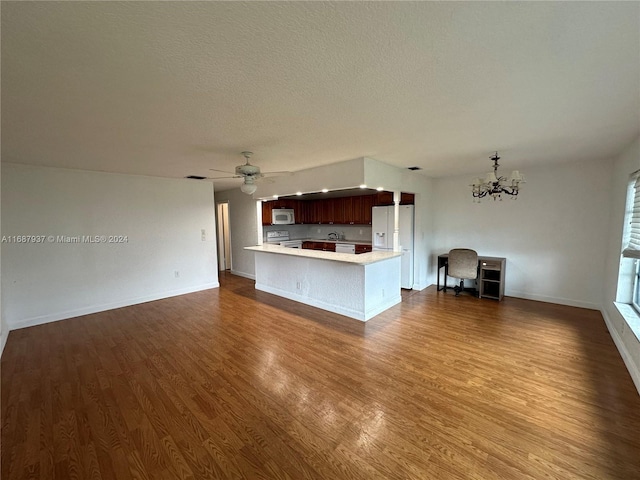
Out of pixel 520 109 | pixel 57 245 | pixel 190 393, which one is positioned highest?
pixel 520 109

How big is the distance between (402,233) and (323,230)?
2.97 metres

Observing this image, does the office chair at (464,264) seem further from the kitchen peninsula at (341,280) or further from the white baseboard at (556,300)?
the kitchen peninsula at (341,280)

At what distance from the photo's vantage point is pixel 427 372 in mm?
2578

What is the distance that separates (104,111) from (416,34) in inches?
89.0

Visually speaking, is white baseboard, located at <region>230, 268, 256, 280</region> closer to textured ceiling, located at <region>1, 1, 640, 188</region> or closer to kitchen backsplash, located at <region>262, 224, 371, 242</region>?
kitchen backsplash, located at <region>262, 224, 371, 242</region>

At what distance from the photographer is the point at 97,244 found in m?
4.43

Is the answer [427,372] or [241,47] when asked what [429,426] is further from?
[241,47]

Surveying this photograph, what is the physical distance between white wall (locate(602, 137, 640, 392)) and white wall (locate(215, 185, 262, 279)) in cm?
594

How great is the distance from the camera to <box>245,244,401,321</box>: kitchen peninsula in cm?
390

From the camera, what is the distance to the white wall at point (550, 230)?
4164 mm

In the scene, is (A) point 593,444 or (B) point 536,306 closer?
(A) point 593,444

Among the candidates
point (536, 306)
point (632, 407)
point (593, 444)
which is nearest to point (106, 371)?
point (593, 444)

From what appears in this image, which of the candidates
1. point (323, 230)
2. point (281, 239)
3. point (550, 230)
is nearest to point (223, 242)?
point (281, 239)

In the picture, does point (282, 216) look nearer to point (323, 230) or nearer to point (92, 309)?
point (323, 230)
